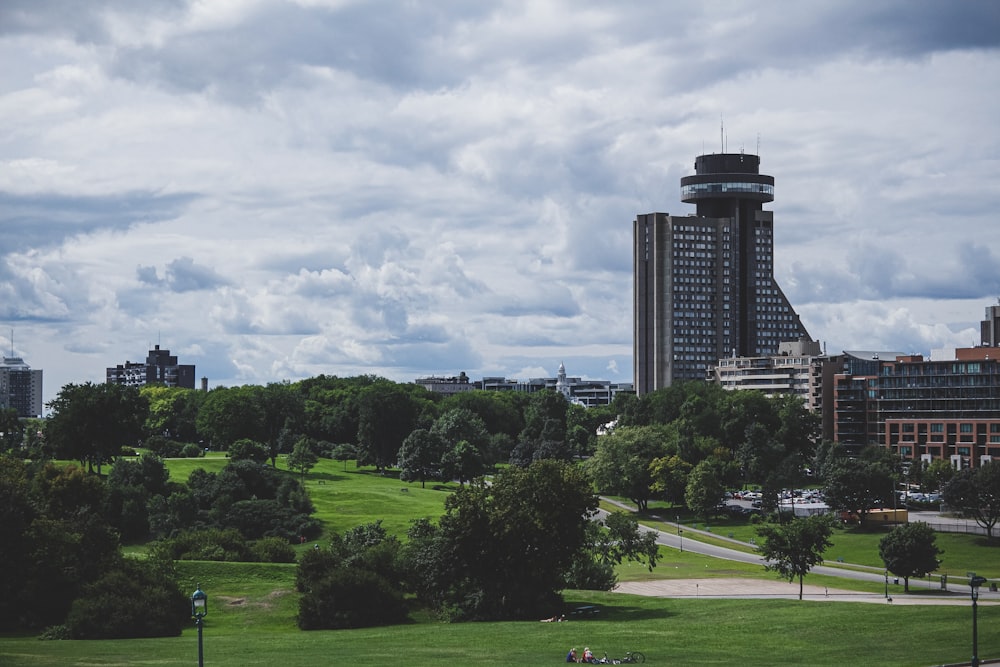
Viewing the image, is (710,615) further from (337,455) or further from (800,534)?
(337,455)

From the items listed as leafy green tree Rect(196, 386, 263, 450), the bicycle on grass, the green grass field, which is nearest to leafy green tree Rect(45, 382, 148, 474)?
leafy green tree Rect(196, 386, 263, 450)

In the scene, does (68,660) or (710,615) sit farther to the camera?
(710,615)

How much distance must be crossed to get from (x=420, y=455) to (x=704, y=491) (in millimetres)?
46053

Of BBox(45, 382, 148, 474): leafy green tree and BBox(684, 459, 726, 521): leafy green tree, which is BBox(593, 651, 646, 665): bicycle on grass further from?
BBox(45, 382, 148, 474): leafy green tree

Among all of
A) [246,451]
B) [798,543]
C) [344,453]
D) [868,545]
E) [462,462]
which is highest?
[246,451]

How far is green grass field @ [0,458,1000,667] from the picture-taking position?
52750mm

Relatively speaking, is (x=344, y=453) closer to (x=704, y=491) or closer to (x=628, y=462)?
(x=628, y=462)

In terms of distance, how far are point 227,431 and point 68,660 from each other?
12682 cm

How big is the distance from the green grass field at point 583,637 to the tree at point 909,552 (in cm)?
2490

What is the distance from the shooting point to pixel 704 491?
496ft

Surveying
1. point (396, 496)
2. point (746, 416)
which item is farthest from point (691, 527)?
point (746, 416)

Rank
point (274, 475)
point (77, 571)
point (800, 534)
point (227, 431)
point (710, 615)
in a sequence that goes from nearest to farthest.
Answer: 1. point (710, 615)
2. point (77, 571)
3. point (800, 534)
4. point (274, 475)
5. point (227, 431)

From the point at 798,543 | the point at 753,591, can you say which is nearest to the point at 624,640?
the point at 798,543

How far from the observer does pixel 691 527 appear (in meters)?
151
